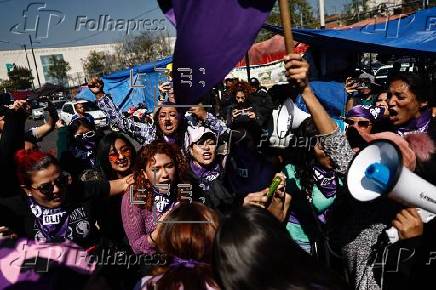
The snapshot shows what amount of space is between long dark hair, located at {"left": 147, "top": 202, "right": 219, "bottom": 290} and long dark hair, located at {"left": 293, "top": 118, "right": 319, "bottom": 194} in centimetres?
105

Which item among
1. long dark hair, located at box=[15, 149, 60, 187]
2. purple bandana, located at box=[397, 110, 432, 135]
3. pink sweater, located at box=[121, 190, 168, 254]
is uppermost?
long dark hair, located at box=[15, 149, 60, 187]

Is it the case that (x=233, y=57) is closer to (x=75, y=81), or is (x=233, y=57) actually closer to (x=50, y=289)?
(x=50, y=289)

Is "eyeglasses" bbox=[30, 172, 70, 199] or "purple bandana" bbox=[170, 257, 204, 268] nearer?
"purple bandana" bbox=[170, 257, 204, 268]

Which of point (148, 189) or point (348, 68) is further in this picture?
point (348, 68)

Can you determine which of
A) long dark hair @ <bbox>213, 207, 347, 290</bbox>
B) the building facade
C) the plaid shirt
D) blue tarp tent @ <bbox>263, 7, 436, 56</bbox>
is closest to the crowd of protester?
long dark hair @ <bbox>213, 207, 347, 290</bbox>

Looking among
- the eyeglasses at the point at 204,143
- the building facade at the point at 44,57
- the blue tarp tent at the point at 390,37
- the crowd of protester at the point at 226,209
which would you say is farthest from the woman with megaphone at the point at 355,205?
the building facade at the point at 44,57

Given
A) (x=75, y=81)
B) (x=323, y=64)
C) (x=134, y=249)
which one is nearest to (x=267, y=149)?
(x=134, y=249)

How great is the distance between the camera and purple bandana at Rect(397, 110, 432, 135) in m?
2.70

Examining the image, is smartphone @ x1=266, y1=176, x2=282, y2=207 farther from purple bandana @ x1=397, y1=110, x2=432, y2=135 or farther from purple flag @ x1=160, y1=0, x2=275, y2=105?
purple bandana @ x1=397, y1=110, x2=432, y2=135

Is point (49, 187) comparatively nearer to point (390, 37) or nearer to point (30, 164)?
point (30, 164)

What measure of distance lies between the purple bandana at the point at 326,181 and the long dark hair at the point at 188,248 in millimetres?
1028

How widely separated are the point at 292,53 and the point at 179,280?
43.0 inches

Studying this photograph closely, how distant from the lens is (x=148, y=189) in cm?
238

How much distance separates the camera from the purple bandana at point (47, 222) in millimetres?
2145
